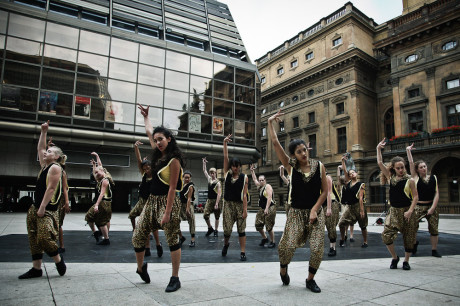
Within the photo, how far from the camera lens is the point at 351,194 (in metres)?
8.70

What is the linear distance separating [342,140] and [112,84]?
25.9 metres

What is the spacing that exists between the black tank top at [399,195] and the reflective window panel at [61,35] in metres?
24.8

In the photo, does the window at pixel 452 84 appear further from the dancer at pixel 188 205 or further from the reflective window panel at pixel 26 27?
the reflective window panel at pixel 26 27

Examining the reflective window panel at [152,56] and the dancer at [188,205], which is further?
the reflective window panel at [152,56]

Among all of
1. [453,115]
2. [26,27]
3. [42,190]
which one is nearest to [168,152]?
[42,190]

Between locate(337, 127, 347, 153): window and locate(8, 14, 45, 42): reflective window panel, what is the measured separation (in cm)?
3089

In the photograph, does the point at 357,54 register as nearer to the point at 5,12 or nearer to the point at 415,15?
the point at 415,15

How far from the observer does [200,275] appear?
4.65m

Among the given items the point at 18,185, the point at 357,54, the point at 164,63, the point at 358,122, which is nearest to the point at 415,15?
the point at 357,54

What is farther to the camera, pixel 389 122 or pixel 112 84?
pixel 389 122

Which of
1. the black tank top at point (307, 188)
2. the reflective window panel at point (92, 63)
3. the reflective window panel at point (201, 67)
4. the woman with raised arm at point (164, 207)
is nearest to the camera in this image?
the woman with raised arm at point (164, 207)

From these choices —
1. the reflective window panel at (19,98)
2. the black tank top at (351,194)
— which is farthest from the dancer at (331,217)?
the reflective window panel at (19,98)

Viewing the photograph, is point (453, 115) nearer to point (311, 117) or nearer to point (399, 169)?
point (311, 117)

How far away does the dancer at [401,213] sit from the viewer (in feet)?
17.3
